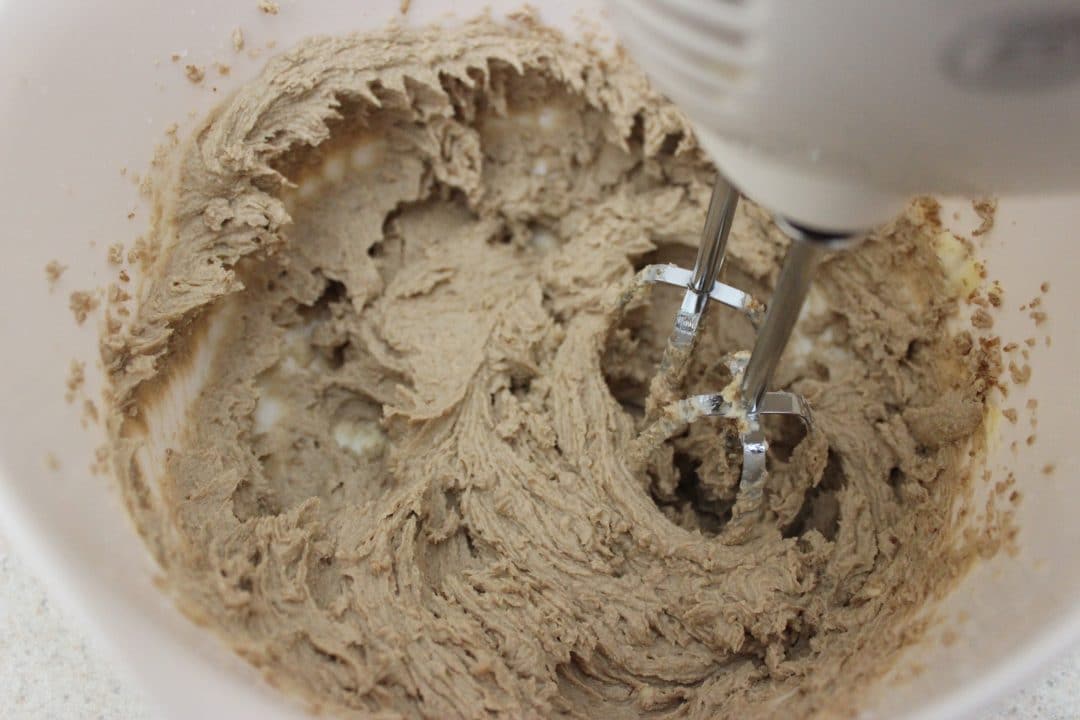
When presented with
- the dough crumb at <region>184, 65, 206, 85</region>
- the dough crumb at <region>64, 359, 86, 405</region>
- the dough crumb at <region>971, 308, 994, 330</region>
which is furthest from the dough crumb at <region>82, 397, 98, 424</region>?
the dough crumb at <region>971, 308, 994, 330</region>

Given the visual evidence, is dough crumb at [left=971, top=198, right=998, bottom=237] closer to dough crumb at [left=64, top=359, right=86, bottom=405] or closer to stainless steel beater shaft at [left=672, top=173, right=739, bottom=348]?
stainless steel beater shaft at [left=672, top=173, right=739, bottom=348]

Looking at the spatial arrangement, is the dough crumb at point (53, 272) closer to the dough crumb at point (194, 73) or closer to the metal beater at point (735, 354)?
the dough crumb at point (194, 73)

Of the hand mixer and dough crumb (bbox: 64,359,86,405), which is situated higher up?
the hand mixer

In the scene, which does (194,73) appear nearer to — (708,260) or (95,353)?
(95,353)

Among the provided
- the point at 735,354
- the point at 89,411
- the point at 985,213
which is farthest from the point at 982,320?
the point at 89,411

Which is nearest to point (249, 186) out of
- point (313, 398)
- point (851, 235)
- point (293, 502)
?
point (313, 398)

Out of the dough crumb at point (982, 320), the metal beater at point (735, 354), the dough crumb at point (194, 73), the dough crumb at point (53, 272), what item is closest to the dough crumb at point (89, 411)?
the dough crumb at point (53, 272)

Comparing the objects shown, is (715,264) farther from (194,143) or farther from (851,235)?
(194,143)
